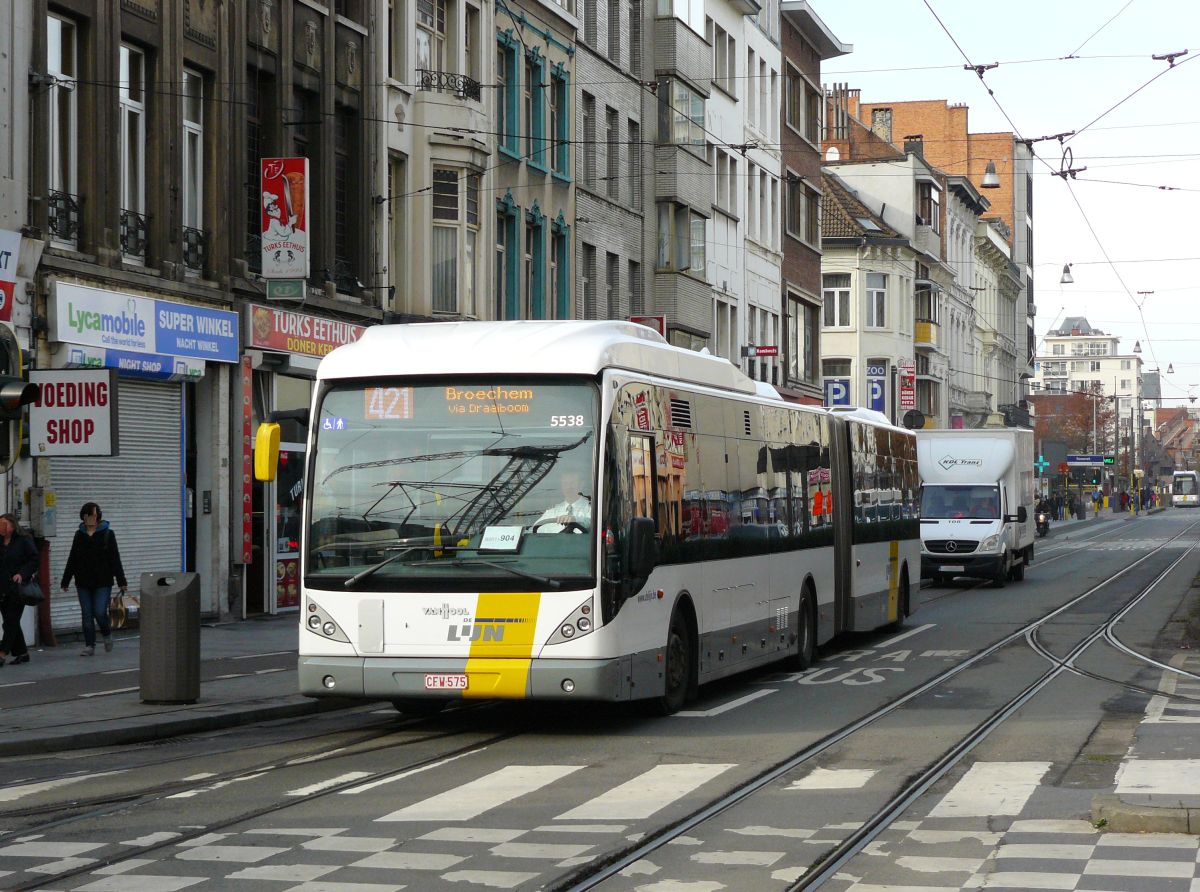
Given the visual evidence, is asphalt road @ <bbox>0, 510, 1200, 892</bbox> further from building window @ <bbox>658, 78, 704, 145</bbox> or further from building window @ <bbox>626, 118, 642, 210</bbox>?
building window @ <bbox>658, 78, 704, 145</bbox>

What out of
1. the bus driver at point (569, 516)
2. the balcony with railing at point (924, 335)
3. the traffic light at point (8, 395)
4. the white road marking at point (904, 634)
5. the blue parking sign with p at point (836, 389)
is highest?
the balcony with railing at point (924, 335)

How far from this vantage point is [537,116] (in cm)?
3900

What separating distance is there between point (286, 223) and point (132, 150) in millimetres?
2865

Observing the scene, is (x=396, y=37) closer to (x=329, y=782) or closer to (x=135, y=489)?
(x=135, y=489)

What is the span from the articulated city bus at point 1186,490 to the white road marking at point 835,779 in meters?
162

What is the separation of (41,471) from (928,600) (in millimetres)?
18074

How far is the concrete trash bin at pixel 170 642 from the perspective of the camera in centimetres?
1592

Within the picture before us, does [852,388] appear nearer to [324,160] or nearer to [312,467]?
[324,160]

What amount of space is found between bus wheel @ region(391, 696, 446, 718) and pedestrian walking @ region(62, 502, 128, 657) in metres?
5.88

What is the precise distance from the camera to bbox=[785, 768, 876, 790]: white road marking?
37.7 feet

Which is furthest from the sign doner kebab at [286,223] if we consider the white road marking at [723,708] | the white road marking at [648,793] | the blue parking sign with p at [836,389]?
the blue parking sign with p at [836,389]

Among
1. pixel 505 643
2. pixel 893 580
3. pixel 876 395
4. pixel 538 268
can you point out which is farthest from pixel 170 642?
pixel 876 395

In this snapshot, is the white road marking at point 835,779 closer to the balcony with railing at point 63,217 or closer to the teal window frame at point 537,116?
the balcony with railing at point 63,217

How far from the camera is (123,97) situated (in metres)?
24.9
